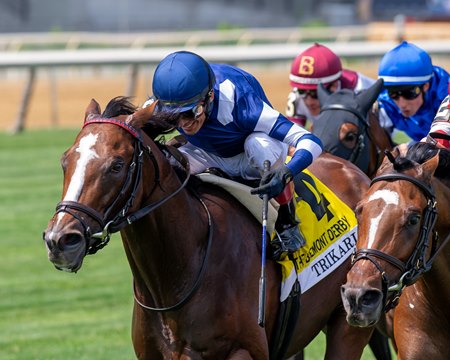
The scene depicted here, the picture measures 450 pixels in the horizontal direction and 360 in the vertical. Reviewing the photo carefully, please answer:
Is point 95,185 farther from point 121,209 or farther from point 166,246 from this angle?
point 166,246

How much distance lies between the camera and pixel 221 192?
552 cm

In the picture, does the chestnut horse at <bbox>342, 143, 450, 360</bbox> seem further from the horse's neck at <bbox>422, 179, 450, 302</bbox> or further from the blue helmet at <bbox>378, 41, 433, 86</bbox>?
the blue helmet at <bbox>378, 41, 433, 86</bbox>

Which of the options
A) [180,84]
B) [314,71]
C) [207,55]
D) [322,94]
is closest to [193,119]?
[180,84]

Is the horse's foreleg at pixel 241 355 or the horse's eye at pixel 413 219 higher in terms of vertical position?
the horse's eye at pixel 413 219

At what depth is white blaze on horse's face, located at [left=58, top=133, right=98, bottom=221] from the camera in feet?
14.9

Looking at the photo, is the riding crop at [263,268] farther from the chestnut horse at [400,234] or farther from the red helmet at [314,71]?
the red helmet at [314,71]

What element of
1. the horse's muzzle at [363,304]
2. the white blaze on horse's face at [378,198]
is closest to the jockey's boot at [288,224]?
the white blaze on horse's face at [378,198]

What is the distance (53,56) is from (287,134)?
12557 mm

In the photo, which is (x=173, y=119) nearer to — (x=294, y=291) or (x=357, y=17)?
(x=294, y=291)

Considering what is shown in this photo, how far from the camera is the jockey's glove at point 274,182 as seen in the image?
5.09m

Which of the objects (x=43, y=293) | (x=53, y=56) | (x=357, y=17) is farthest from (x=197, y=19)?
(x=43, y=293)

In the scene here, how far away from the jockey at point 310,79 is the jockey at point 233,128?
2.18m

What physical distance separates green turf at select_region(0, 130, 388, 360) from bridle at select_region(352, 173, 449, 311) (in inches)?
142

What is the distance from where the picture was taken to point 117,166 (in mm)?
4676
